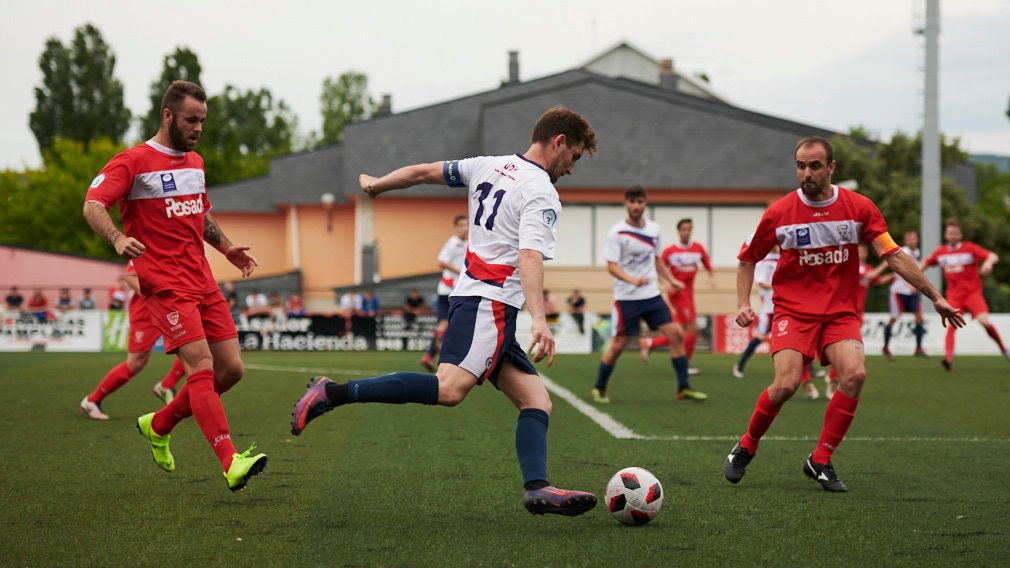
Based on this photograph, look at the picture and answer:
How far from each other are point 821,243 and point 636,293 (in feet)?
19.3

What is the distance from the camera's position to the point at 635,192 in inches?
488

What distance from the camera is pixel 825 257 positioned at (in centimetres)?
688

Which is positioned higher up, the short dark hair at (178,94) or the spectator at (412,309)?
the short dark hair at (178,94)

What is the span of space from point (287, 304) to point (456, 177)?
24760 mm

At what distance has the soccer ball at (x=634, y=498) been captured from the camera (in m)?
5.54

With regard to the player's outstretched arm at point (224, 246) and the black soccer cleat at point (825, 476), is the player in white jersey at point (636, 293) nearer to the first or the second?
the black soccer cleat at point (825, 476)

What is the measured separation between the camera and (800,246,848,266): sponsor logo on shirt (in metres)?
6.87

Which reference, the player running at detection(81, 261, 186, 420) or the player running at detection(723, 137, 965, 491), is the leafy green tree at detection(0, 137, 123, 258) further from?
the player running at detection(723, 137, 965, 491)

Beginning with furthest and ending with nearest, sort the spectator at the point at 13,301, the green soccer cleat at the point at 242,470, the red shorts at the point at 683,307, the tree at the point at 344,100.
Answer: the tree at the point at 344,100, the spectator at the point at 13,301, the red shorts at the point at 683,307, the green soccer cleat at the point at 242,470

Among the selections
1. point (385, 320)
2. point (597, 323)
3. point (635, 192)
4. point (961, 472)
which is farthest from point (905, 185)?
point (961, 472)

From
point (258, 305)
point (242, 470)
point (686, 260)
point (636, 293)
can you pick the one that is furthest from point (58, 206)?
point (242, 470)

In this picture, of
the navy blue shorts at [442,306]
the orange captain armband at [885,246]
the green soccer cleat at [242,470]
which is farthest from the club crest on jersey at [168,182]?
the navy blue shorts at [442,306]

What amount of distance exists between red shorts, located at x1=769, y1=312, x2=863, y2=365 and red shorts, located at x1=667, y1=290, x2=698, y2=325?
8.90 metres

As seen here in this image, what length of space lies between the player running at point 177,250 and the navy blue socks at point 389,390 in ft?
3.07
